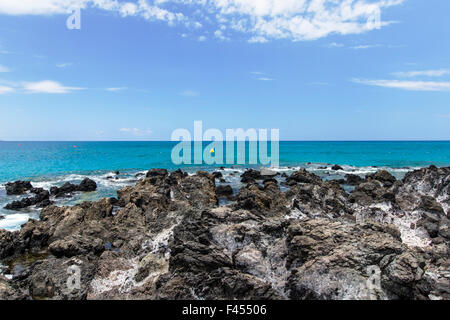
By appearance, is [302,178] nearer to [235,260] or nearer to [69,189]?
[69,189]

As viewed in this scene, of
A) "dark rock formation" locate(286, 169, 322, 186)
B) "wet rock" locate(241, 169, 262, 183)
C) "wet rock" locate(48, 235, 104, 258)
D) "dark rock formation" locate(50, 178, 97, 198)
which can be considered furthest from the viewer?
"wet rock" locate(241, 169, 262, 183)

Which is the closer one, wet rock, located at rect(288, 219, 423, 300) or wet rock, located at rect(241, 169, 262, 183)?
wet rock, located at rect(288, 219, 423, 300)

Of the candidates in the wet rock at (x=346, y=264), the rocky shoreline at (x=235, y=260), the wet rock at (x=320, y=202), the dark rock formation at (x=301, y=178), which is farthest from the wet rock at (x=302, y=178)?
the wet rock at (x=346, y=264)

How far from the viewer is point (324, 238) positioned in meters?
10.7

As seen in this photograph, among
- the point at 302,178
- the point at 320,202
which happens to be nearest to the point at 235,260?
the point at 320,202

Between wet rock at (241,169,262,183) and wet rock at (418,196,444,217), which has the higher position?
wet rock at (418,196,444,217)

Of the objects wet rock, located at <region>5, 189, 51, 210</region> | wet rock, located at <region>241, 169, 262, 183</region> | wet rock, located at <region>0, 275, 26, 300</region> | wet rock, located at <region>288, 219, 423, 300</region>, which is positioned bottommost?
wet rock, located at <region>5, 189, 51, 210</region>

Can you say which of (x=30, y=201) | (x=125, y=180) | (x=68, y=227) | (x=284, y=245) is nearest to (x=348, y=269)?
(x=284, y=245)

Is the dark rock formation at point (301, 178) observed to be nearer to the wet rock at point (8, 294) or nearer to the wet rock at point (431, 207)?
the wet rock at point (431, 207)

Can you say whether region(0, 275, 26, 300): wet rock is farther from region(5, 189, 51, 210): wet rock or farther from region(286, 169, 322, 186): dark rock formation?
region(286, 169, 322, 186): dark rock formation

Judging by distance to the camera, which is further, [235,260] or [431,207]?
[431,207]

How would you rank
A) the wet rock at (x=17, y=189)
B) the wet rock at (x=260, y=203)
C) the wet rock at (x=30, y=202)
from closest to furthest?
the wet rock at (x=260, y=203) < the wet rock at (x=30, y=202) < the wet rock at (x=17, y=189)

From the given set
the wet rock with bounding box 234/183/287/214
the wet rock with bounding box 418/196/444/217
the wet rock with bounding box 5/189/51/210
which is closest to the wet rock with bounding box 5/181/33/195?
the wet rock with bounding box 5/189/51/210
